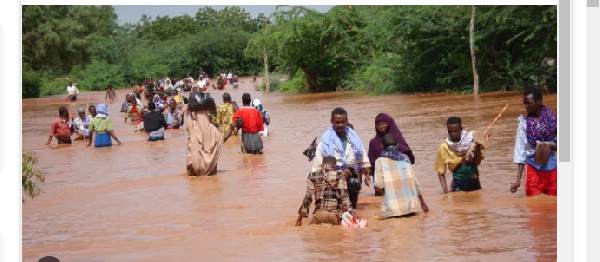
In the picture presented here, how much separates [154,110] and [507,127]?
5039mm

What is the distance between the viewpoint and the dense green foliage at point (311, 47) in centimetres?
929

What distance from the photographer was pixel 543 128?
27.5 feet

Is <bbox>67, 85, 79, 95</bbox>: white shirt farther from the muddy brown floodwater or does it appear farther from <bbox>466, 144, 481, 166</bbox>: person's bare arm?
<bbox>466, 144, 481, 166</bbox>: person's bare arm

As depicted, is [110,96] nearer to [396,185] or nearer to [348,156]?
[348,156]

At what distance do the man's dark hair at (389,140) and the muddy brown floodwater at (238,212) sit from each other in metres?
0.61

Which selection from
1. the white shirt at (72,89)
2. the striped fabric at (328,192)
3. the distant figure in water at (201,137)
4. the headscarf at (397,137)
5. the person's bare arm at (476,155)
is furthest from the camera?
the distant figure in water at (201,137)

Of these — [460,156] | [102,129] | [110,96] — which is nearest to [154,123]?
[102,129]

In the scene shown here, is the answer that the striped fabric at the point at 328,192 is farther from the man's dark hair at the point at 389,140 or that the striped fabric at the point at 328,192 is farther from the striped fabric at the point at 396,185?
the man's dark hair at the point at 389,140

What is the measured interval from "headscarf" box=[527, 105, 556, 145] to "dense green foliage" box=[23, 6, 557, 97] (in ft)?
8.40

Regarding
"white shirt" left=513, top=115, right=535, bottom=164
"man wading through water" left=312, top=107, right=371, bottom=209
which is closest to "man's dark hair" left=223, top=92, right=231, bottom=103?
"man wading through water" left=312, top=107, right=371, bottom=209

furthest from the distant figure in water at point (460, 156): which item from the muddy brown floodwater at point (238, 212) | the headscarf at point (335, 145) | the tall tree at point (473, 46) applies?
the tall tree at point (473, 46)

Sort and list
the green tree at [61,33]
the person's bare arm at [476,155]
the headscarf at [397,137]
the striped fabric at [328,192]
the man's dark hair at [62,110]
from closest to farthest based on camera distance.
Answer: the green tree at [61,33], the striped fabric at [328,192], the headscarf at [397,137], the person's bare arm at [476,155], the man's dark hair at [62,110]
